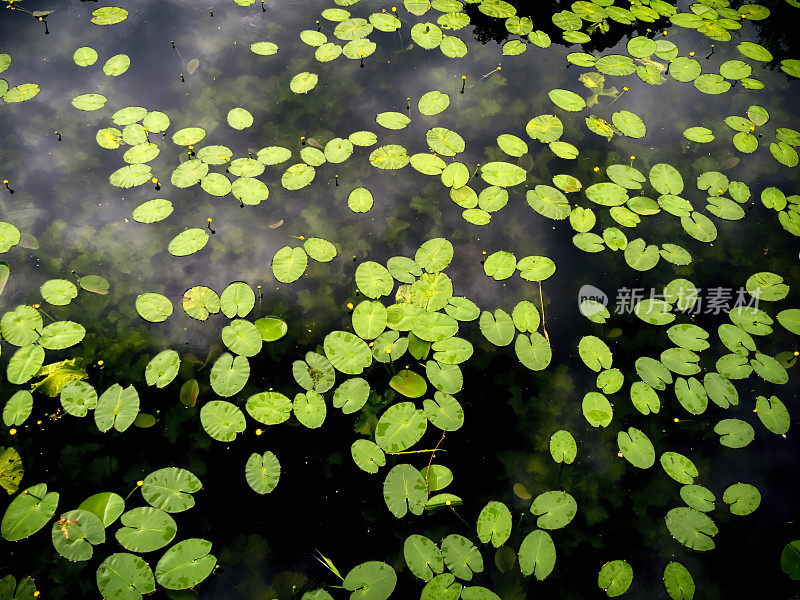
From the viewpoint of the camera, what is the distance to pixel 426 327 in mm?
3893

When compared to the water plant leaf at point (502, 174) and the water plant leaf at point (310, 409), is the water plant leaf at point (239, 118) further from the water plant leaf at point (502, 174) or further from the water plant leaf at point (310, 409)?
the water plant leaf at point (310, 409)

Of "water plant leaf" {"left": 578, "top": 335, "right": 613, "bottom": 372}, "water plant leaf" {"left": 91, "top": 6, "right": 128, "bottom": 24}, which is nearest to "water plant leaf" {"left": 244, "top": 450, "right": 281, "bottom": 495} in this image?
"water plant leaf" {"left": 578, "top": 335, "right": 613, "bottom": 372}

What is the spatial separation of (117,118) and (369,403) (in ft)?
12.6

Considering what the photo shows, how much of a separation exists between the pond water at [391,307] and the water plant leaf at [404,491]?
21 millimetres

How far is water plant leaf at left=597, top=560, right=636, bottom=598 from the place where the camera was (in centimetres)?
315

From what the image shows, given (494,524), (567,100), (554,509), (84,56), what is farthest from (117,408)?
(567,100)

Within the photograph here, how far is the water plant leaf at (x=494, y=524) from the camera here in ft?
10.5

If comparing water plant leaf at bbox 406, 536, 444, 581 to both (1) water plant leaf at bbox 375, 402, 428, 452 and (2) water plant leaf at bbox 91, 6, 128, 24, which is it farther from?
(2) water plant leaf at bbox 91, 6, 128, 24

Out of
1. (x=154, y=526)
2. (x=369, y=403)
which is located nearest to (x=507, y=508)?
(x=369, y=403)

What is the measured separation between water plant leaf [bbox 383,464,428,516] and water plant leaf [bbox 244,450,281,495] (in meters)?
0.75

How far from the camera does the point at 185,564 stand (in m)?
3.06

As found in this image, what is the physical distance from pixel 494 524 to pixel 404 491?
2.04ft

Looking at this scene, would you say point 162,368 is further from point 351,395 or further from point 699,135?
point 699,135

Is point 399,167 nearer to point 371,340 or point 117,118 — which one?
point 371,340
